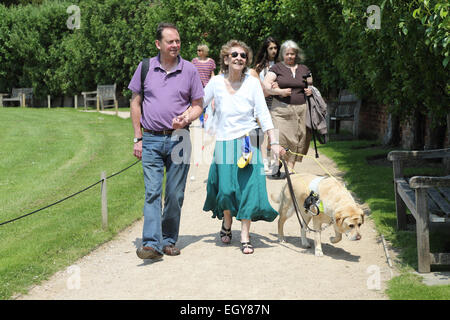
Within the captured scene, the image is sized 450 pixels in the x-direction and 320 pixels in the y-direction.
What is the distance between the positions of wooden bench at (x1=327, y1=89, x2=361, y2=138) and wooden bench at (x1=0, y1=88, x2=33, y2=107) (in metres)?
19.4

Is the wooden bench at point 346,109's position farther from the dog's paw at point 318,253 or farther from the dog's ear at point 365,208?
the dog's paw at point 318,253

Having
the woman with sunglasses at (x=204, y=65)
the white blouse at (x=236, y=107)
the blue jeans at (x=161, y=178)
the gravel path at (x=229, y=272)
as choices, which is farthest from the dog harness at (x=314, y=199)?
the woman with sunglasses at (x=204, y=65)

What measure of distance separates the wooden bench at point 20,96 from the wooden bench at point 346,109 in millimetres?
19403

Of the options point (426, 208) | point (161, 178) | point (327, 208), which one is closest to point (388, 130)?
point (327, 208)

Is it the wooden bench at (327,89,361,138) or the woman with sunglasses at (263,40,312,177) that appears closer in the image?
the woman with sunglasses at (263,40,312,177)

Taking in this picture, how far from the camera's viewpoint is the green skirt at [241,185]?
Result: 21.4 ft

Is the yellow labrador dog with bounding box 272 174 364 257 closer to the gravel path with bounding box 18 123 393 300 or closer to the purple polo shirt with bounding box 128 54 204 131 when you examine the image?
the gravel path with bounding box 18 123 393 300

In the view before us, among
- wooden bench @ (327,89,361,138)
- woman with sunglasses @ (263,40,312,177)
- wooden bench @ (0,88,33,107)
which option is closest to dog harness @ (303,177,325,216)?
woman with sunglasses @ (263,40,312,177)

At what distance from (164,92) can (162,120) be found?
28 cm

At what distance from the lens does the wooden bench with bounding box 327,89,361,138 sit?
16828 millimetres

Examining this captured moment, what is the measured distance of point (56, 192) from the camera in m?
11.0

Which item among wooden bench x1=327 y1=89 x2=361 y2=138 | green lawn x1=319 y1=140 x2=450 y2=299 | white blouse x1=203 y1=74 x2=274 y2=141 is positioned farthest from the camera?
wooden bench x1=327 y1=89 x2=361 y2=138

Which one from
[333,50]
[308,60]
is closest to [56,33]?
[308,60]

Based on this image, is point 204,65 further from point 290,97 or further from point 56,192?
point 290,97
